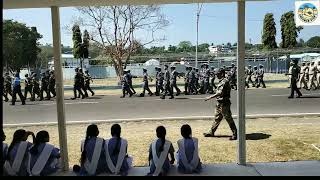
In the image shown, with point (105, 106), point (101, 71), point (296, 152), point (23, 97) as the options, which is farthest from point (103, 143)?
point (101, 71)

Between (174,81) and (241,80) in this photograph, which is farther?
(174,81)

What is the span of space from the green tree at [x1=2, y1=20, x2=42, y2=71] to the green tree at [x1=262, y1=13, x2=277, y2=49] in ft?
94.8

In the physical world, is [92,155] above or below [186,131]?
below

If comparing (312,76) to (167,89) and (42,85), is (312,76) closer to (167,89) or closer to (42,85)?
(167,89)

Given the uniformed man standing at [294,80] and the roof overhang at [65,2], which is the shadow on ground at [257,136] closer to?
the roof overhang at [65,2]

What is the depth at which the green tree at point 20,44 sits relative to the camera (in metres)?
33.0

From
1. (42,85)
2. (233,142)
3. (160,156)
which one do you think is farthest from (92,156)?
(42,85)

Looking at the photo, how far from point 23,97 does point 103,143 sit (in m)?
14.9

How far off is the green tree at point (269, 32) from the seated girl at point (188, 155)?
165 feet

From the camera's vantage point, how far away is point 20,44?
116 ft

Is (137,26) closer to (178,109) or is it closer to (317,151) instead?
(178,109)

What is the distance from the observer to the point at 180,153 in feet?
20.6

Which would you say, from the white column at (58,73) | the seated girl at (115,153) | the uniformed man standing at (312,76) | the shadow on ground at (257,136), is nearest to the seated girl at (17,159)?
the white column at (58,73)

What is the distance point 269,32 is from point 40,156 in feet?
169
